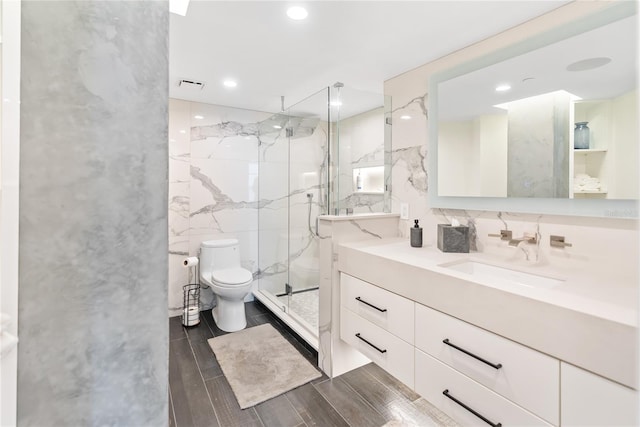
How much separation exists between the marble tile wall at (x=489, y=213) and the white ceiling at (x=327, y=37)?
67mm

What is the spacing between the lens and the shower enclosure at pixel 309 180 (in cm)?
246

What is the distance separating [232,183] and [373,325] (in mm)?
2286

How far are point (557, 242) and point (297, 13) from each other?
178 cm

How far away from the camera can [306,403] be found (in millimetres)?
1799

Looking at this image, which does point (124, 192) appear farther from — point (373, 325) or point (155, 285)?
point (373, 325)

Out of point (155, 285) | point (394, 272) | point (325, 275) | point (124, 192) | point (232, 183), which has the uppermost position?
point (232, 183)

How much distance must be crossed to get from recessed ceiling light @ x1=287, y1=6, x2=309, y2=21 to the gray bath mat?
2.25 m

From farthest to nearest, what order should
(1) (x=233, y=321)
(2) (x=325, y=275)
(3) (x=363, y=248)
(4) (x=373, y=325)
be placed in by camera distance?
(1) (x=233, y=321) < (2) (x=325, y=275) < (3) (x=363, y=248) < (4) (x=373, y=325)

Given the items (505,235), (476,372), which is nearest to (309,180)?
(505,235)

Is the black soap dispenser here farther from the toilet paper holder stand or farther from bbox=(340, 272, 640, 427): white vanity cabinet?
the toilet paper holder stand

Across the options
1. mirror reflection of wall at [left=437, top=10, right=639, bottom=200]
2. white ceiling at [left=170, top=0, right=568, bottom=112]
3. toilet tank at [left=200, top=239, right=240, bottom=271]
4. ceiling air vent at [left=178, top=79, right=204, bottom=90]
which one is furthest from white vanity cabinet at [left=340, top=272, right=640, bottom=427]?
ceiling air vent at [left=178, top=79, right=204, bottom=90]

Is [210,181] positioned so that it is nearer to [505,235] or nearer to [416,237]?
[416,237]

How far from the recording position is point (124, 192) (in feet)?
2.28

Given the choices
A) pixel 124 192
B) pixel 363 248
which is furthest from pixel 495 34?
pixel 124 192
